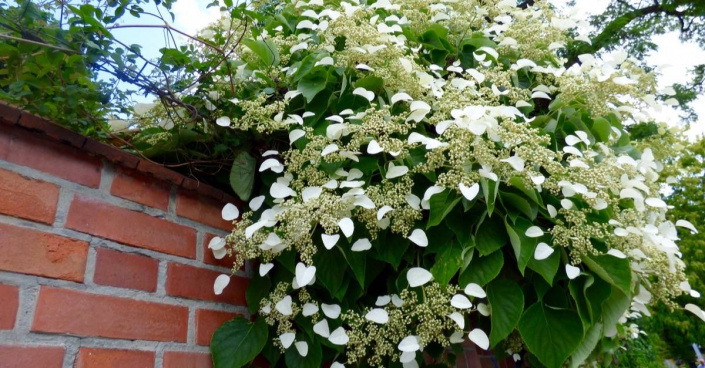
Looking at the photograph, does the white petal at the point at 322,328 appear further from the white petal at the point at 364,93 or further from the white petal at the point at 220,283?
the white petal at the point at 364,93

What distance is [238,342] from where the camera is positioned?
2.68ft

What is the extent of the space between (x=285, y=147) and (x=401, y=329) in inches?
17.1

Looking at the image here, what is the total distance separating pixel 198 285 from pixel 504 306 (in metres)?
0.52

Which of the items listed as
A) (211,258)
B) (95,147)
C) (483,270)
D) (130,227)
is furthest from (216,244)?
(483,270)

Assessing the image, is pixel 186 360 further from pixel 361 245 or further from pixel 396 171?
pixel 396 171

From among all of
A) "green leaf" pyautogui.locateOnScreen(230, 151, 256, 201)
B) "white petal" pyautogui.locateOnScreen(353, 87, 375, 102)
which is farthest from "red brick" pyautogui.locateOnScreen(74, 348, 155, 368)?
"white petal" pyautogui.locateOnScreen(353, 87, 375, 102)

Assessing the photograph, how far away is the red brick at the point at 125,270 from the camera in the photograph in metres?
0.69

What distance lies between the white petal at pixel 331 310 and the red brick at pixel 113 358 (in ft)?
0.90

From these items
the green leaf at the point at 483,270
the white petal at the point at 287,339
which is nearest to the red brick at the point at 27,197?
the white petal at the point at 287,339

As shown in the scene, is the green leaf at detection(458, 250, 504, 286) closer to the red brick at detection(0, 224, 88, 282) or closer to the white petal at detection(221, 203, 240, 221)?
the white petal at detection(221, 203, 240, 221)

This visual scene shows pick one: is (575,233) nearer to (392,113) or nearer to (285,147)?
(392,113)

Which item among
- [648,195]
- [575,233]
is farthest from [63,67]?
[648,195]

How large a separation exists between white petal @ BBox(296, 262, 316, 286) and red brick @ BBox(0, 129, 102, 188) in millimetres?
335

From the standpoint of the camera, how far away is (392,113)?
3.01 feet
